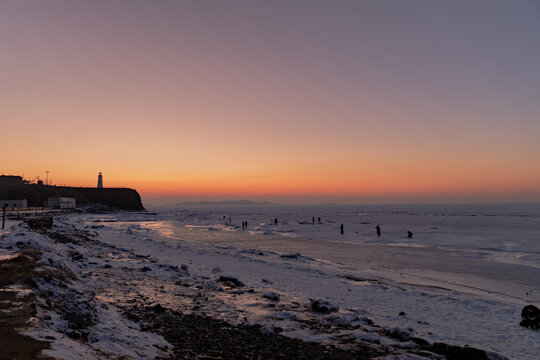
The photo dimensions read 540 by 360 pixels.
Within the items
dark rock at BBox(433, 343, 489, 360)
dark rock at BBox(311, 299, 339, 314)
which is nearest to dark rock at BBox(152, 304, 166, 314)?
dark rock at BBox(311, 299, 339, 314)

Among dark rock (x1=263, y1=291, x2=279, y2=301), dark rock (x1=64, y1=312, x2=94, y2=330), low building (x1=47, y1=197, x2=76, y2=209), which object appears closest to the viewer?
dark rock (x1=64, y1=312, x2=94, y2=330)

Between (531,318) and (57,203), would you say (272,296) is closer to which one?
(531,318)

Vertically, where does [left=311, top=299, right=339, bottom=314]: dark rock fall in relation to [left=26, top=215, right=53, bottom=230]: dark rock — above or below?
below

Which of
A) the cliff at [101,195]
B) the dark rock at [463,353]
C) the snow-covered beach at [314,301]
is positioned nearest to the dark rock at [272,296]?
the snow-covered beach at [314,301]

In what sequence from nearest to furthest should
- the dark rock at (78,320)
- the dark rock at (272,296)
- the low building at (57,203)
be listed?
the dark rock at (78,320) → the dark rock at (272,296) → the low building at (57,203)

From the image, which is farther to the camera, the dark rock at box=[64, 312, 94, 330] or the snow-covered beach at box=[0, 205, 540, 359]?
the snow-covered beach at box=[0, 205, 540, 359]

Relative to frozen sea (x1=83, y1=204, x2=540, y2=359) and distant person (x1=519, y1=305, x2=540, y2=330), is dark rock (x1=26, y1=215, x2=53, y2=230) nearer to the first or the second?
frozen sea (x1=83, y1=204, x2=540, y2=359)

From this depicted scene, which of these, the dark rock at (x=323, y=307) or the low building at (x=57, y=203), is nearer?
the dark rock at (x=323, y=307)

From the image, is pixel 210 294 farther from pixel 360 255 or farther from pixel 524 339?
pixel 360 255

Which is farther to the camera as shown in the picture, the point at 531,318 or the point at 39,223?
the point at 39,223

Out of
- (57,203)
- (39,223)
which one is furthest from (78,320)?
(57,203)

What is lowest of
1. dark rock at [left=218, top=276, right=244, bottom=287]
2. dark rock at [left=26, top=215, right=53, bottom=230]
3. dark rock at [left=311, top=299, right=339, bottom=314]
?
dark rock at [left=218, top=276, right=244, bottom=287]

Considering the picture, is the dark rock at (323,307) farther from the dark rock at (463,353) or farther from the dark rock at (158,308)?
the dark rock at (158,308)

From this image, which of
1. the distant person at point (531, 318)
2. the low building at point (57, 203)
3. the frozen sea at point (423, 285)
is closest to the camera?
the frozen sea at point (423, 285)
